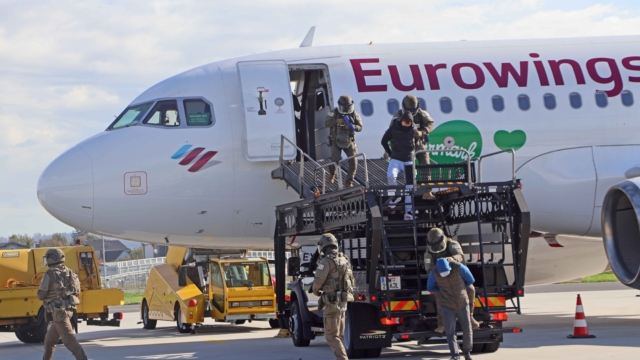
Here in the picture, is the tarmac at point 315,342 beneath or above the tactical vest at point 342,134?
beneath

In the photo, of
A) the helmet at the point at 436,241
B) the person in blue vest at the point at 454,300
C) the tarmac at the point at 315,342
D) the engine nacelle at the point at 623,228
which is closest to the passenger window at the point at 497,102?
the engine nacelle at the point at 623,228

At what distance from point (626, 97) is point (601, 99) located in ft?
1.54

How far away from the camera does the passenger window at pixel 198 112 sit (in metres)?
15.5

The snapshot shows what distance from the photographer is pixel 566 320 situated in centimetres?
1972

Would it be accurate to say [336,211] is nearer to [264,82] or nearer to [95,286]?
[264,82]

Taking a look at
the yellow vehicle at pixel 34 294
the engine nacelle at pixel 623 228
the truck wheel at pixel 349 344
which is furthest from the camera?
the yellow vehicle at pixel 34 294

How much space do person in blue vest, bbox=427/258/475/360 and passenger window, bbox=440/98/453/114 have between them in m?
5.13

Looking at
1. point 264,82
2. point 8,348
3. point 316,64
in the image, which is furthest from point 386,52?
point 8,348

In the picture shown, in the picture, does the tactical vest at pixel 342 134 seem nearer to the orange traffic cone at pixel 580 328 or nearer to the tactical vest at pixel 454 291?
the tactical vest at pixel 454 291

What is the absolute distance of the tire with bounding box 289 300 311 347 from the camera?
14.5m

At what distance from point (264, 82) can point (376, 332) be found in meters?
5.26

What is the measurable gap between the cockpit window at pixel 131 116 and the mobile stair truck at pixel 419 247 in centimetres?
376

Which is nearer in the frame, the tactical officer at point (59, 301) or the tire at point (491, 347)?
the tactical officer at point (59, 301)

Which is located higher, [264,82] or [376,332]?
[264,82]
